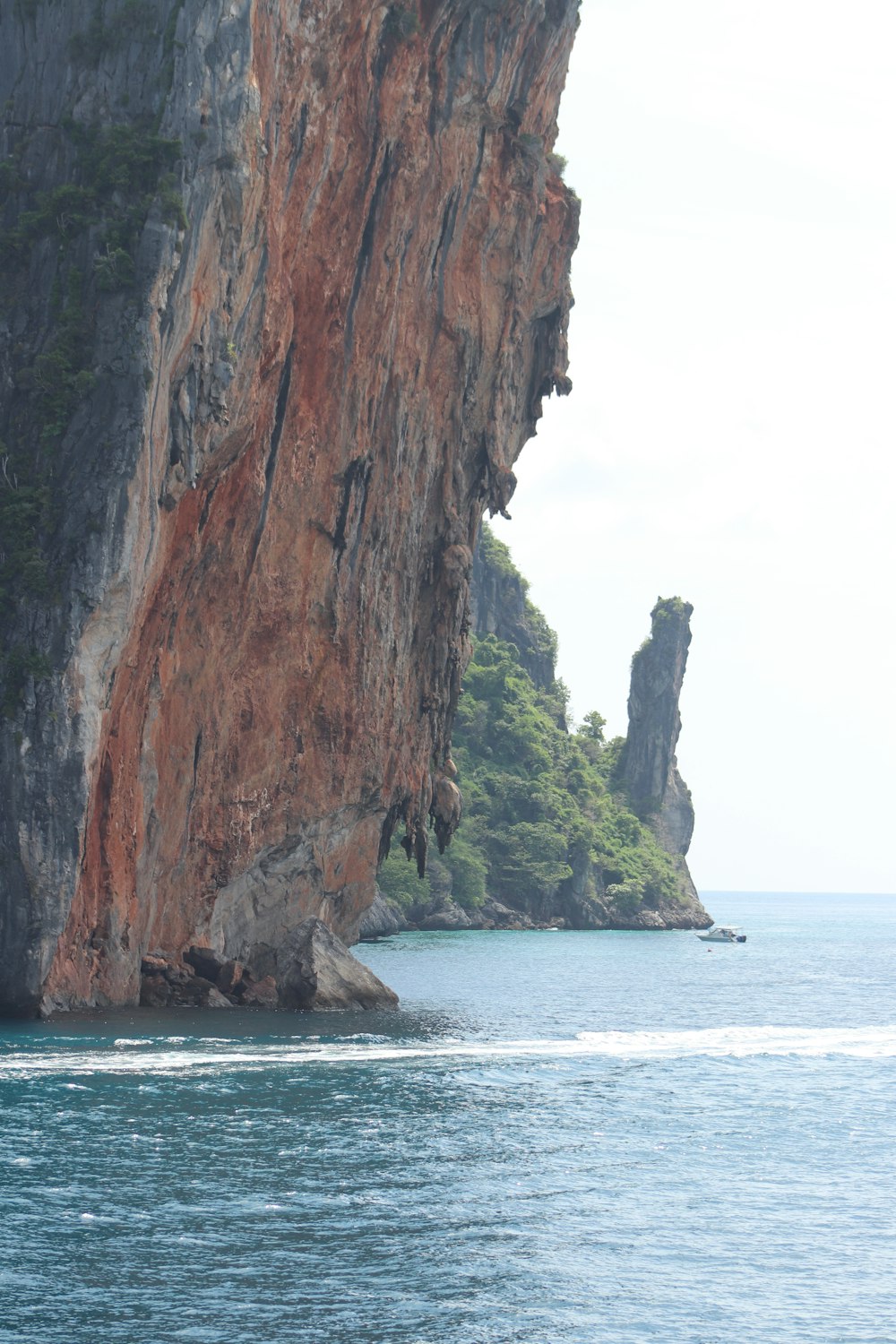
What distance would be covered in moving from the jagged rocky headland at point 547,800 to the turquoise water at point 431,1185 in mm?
62267

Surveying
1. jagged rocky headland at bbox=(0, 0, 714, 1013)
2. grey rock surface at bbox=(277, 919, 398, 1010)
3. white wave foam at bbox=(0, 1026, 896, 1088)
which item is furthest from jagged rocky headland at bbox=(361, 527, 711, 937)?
grey rock surface at bbox=(277, 919, 398, 1010)

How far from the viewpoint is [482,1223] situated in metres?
22.4

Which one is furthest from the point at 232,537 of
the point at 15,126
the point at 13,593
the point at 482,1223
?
the point at 482,1223

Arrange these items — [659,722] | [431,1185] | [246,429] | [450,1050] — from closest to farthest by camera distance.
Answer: [431,1185]
[450,1050]
[246,429]
[659,722]

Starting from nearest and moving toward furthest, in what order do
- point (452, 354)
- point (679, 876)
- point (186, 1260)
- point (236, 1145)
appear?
point (186, 1260) < point (236, 1145) < point (452, 354) < point (679, 876)

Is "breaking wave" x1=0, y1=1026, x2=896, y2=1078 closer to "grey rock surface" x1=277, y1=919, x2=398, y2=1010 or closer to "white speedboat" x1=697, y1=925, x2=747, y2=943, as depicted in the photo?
"grey rock surface" x1=277, y1=919, x2=398, y2=1010

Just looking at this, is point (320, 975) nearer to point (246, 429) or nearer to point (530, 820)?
point (246, 429)

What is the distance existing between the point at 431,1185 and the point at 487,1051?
50.8 feet

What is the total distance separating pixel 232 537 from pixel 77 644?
28.0 feet

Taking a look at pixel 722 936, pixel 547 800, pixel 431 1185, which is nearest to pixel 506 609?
pixel 547 800

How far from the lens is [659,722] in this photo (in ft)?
502

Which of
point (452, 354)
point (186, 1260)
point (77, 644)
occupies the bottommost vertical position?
point (186, 1260)

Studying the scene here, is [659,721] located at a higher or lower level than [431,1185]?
higher

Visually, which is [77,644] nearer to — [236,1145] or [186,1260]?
[236,1145]
